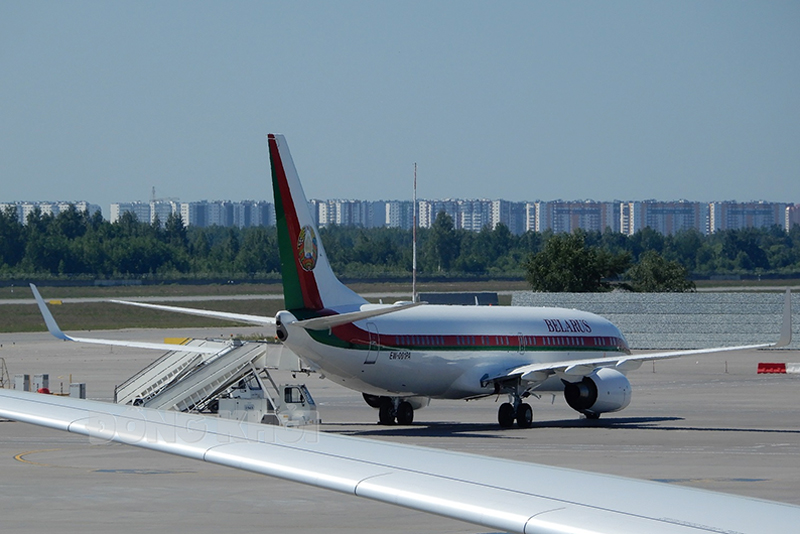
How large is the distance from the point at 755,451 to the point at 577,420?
947 centimetres

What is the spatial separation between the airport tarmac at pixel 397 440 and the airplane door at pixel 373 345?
2.05m

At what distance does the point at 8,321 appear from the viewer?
9650 centimetres

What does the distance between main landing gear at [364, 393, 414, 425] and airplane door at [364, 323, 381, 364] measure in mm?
3725

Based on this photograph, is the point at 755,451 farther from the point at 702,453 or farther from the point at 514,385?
the point at 514,385

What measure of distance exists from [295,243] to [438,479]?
21.1m

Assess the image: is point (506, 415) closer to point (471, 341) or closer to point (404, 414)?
point (471, 341)

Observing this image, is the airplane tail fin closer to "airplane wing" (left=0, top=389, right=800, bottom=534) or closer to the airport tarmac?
the airport tarmac

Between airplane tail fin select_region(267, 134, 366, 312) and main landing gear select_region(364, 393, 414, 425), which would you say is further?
main landing gear select_region(364, 393, 414, 425)

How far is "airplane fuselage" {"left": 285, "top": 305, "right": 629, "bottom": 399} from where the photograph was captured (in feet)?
94.3

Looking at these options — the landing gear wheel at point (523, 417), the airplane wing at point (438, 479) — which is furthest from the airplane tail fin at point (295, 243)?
the airplane wing at point (438, 479)

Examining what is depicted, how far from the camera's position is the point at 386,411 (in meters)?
32.8

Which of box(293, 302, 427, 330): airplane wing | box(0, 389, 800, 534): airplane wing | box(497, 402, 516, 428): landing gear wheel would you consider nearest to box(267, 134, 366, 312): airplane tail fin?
box(293, 302, 427, 330): airplane wing

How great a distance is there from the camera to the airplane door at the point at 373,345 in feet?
96.2

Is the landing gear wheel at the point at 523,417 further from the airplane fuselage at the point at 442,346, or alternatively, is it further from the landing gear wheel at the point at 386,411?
the landing gear wheel at the point at 386,411
